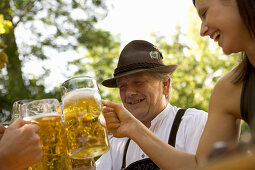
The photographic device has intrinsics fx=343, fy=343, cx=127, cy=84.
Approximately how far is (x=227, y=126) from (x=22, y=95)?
7.35 m

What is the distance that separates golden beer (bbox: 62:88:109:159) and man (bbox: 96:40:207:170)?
53.5 inches

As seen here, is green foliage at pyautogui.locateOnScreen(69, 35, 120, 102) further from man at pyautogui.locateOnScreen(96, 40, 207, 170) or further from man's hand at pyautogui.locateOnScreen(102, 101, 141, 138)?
A: man's hand at pyautogui.locateOnScreen(102, 101, 141, 138)

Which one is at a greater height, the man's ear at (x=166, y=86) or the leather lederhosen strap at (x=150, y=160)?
the man's ear at (x=166, y=86)

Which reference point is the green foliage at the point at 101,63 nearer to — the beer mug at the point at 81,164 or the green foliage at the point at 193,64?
the green foliage at the point at 193,64

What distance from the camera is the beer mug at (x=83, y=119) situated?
1559 millimetres

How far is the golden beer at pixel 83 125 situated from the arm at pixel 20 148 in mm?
178

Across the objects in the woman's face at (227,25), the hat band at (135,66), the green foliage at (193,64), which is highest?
the woman's face at (227,25)

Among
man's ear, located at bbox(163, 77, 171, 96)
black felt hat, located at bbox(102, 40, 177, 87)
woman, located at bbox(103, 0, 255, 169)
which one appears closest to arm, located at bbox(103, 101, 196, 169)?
woman, located at bbox(103, 0, 255, 169)

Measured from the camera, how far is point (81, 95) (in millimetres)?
1646

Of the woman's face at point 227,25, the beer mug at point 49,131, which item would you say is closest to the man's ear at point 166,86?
the woman's face at point 227,25

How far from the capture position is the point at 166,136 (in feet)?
9.93

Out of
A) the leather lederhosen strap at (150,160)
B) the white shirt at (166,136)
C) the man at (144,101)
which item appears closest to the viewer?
the leather lederhosen strap at (150,160)

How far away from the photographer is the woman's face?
1633 millimetres

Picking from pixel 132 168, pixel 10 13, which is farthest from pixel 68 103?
pixel 10 13
